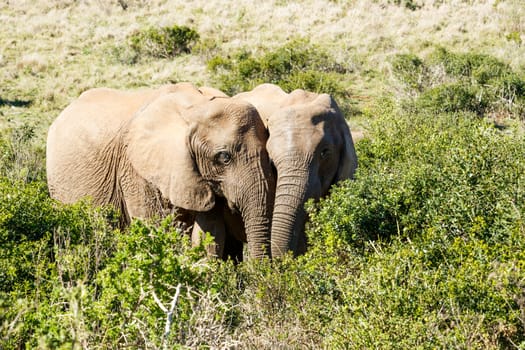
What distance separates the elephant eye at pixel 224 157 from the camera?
825cm

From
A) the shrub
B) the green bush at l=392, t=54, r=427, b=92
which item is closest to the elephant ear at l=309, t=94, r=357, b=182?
the shrub

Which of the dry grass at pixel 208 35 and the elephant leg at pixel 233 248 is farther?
the dry grass at pixel 208 35

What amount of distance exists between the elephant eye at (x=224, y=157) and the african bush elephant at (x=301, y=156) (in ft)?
1.44

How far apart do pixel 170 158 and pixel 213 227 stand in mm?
937

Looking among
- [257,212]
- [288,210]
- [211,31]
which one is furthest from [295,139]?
[211,31]

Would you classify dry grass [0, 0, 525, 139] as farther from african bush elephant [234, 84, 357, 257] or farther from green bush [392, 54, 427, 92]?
african bush elephant [234, 84, 357, 257]

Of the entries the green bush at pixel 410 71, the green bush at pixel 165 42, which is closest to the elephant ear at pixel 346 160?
the green bush at pixel 410 71

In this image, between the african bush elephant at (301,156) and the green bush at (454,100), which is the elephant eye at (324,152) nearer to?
the african bush elephant at (301,156)

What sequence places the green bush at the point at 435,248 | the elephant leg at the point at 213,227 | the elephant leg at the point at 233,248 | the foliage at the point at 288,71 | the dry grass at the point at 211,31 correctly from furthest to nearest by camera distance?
the dry grass at the point at 211,31, the foliage at the point at 288,71, the elephant leg at the point at 233,248, the elephant leg at the point at 213,227, the green bush at the point at 435,248

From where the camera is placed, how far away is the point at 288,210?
7965 millimetres

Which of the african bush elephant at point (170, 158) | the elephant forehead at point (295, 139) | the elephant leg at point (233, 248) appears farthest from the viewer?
the elephant leg at point (233, 248)

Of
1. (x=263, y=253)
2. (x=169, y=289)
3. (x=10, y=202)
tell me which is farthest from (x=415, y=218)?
(x=10, y=202)

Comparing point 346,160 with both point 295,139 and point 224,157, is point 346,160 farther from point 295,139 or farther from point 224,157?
point 224,157

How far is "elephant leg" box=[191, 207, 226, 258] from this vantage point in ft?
28.1
